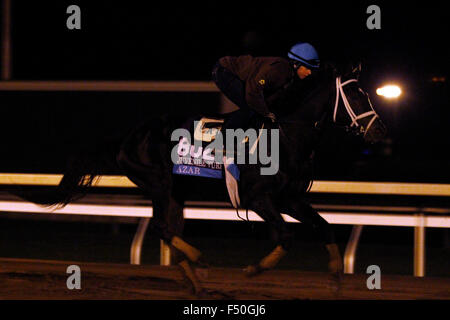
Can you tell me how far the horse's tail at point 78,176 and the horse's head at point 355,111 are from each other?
64.6 inches

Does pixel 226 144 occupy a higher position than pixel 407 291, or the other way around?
pixel 226 144

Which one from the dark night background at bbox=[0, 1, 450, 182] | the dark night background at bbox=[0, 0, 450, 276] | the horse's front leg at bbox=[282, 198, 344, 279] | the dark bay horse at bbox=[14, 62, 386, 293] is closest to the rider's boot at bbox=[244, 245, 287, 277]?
the dark bay horse at bbox=[14, 62, 386, 293]

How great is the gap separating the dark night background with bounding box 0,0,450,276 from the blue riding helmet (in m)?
3.99

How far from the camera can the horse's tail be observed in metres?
5.85

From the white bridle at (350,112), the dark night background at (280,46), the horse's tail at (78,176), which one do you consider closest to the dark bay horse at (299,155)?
the white bridle at (350,112)

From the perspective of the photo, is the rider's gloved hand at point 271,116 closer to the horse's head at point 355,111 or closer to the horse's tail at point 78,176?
the horse's head at point 355,111

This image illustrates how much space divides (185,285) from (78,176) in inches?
47.4

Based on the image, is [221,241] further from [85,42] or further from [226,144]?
[85,42]

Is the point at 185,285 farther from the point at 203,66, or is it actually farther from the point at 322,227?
the point at 203,66

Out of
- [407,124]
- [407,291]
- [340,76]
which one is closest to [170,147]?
[340,76]

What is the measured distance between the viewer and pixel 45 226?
10156 millimetres

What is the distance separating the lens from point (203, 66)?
41.0 feet

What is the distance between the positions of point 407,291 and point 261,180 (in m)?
1.08

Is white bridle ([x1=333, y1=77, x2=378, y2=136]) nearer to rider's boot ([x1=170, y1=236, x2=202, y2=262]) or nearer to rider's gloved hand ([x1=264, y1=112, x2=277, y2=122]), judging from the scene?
rider's gloved hand ([x1=264, y1=112, x2=277, y2=122])
